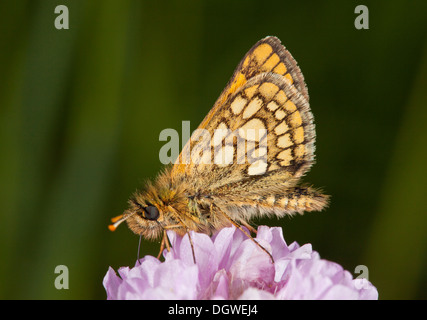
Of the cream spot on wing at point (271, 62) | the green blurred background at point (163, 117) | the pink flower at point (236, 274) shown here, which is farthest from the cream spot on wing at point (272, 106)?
the green blurred background at point (163, 117)

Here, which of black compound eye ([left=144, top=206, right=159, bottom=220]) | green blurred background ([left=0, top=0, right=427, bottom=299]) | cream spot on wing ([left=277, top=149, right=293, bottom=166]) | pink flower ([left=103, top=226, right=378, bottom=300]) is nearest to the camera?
pink flower ([left=103, top=226, right=378, bottom=300])

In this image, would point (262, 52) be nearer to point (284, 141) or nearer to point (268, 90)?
point (268, 90)

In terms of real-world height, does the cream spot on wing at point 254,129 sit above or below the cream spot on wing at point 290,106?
below

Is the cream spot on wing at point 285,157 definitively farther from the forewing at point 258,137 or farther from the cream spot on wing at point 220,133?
the cream spot on wing at point 220,133

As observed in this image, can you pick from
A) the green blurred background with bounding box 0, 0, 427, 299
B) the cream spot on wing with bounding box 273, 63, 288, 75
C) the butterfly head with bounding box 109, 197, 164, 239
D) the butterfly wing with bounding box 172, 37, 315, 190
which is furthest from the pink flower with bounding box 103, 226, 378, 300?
the green blurred background with bounding box 0, 0, 427, 299

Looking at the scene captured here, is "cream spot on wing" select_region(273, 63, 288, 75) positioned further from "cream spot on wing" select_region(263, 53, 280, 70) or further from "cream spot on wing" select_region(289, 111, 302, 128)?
"cream spot on wing" select_region(289, 111, 302, 128)
